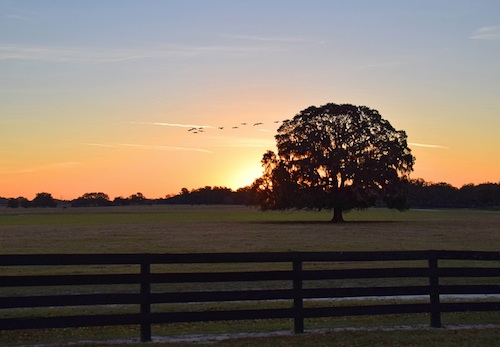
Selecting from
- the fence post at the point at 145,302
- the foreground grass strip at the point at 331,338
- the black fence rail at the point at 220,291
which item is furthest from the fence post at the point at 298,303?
the fence post at the point at 145,302

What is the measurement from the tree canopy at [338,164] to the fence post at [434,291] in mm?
67721

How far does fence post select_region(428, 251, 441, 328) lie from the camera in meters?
12.9

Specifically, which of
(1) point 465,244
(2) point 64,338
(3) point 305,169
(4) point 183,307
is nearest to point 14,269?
(4) point 183,307

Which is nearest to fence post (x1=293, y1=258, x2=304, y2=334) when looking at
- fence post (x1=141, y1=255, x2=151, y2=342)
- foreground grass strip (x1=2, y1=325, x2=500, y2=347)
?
foreground grass strip (x1=2, y1=325, x2=500, y2=347)

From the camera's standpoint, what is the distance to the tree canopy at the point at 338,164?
81312 millimetres

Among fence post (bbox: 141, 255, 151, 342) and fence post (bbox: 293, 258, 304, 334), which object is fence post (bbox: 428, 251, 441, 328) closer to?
fence post (bbox: 293, 258, 304, 334)

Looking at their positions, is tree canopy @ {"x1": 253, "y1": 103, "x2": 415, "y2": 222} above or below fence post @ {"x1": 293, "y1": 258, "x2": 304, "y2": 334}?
above

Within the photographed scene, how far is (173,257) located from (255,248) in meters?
29.6

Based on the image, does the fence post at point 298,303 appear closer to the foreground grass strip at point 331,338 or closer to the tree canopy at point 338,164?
the foreground grass strip at point 331,338

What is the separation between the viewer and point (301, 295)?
12227 mm

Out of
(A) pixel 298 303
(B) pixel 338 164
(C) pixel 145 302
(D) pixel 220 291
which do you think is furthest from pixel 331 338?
(B) pixel 338 164

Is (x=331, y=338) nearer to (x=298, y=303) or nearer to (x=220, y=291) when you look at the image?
(x=298, y=303)

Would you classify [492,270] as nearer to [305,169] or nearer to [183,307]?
[183,307]

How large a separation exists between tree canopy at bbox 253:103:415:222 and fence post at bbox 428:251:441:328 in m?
67.7
